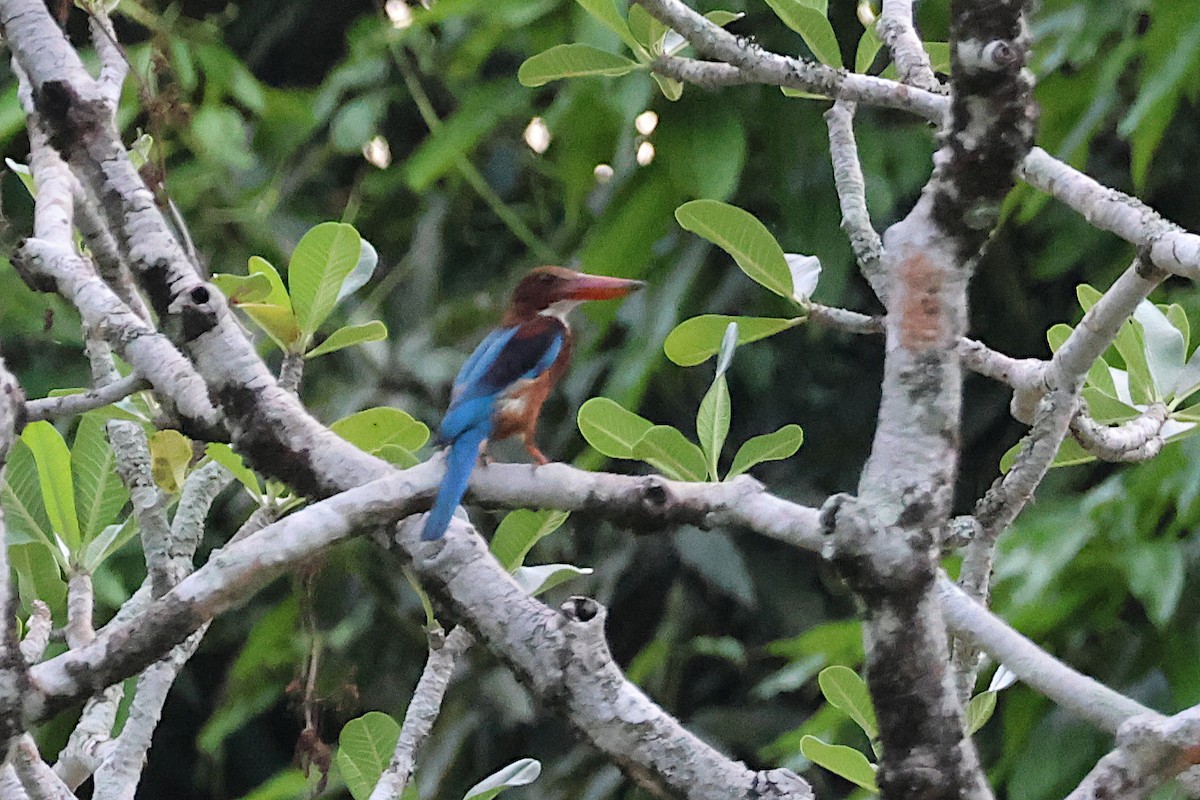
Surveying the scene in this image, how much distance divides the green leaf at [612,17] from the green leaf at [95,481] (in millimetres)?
652

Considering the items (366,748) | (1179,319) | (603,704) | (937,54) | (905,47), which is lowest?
(366,748)

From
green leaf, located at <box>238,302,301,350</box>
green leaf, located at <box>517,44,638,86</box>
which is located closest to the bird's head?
green leaf, located at <box>517,44,638,86</box>

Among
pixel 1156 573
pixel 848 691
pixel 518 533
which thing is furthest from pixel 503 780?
pixel 1156 573

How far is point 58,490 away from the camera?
54.9 inches

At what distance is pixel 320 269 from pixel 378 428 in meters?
0.16

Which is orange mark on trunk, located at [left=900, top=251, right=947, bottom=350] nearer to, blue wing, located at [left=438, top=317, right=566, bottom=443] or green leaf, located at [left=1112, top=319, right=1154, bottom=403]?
green leaf, located at [left=1112, top=319, right=1154, bottom=403]

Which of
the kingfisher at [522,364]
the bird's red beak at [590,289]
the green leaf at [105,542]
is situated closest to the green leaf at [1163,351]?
the kingfisher at [522,364]

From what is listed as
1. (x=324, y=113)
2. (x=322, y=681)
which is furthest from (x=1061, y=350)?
(x=324, y=113)

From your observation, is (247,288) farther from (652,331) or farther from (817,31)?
(652,331)

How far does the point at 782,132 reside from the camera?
7.91ft

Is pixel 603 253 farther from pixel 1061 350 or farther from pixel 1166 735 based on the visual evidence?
pixel 1166 735

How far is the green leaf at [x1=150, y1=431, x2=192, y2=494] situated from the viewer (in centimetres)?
136

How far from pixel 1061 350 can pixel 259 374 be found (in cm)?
62

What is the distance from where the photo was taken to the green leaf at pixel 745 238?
1.25 metres
